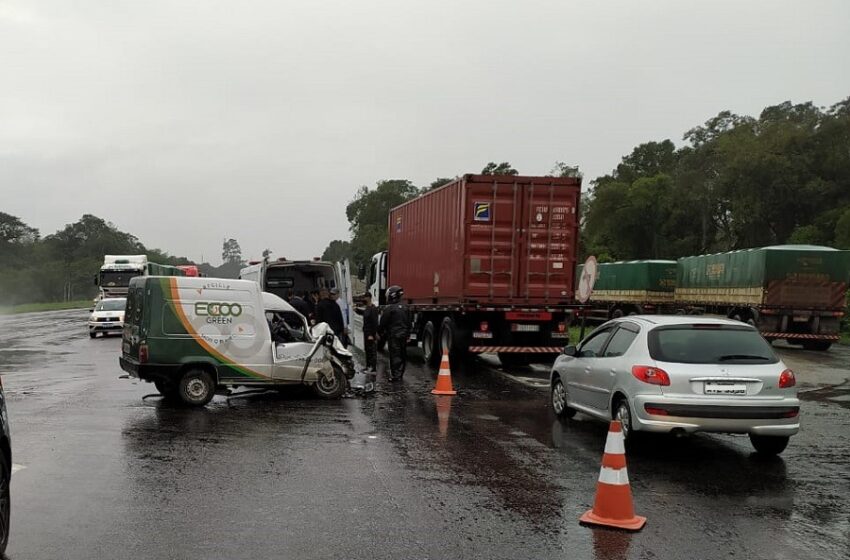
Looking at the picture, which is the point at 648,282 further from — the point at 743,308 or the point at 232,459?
the point at 232,459

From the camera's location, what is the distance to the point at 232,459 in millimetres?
8102

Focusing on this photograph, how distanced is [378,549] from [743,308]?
77.8ft

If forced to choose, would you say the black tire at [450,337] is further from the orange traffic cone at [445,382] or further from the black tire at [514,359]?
the orange traffic cone at [445,382]

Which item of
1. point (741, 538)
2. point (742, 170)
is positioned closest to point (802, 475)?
point (741, 538)

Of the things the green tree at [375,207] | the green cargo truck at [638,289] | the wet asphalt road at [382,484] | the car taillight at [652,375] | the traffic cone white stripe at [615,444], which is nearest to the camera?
the wet asphalt road at [382,484]

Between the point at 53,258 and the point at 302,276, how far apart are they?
9974 cm

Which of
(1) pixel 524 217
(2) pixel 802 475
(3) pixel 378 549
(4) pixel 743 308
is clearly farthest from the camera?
(4) pixel 743 308

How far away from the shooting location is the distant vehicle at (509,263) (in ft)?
55.0

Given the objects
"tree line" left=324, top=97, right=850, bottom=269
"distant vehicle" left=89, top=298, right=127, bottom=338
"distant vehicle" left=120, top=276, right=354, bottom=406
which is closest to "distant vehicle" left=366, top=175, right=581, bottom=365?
"distant vehicle" left=120, top=276, right=354, bottom=406

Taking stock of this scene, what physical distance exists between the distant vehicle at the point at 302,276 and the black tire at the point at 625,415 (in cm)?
988

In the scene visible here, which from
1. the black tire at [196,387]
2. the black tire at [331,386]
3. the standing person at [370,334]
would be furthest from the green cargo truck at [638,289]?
the black tire at [196,387]

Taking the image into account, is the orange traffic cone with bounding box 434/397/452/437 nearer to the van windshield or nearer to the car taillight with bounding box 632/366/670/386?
the car taillight with bounding box 632/366/670/386

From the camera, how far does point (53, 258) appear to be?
110m

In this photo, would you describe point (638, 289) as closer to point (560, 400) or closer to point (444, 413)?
point (560, 400)
